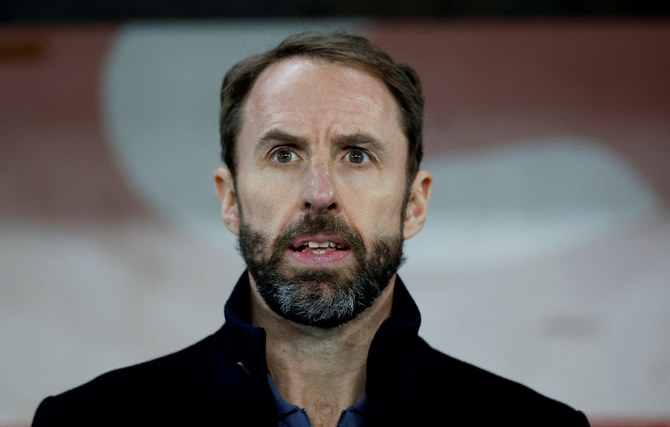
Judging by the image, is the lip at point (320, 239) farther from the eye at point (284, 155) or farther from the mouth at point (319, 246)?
the eye at point (284, 155)

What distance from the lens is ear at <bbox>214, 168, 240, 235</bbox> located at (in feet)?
5.15

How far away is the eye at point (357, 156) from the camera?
150 centimetres

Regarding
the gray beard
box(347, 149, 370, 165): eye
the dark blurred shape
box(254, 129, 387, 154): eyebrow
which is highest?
the dark blurred shape

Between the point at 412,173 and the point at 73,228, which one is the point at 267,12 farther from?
the point at 412,173

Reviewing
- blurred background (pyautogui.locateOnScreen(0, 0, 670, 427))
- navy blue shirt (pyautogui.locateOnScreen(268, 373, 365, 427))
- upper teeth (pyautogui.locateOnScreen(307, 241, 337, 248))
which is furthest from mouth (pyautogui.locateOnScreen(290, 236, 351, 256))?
blurred background (pyautogui.locateOnScreen(0, 0, 670, 427))

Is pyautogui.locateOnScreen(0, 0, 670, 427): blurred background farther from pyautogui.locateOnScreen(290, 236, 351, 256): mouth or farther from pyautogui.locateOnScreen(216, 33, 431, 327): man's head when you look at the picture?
pyautogui.locateOnScreen(290, 236, 351, 256): mouth

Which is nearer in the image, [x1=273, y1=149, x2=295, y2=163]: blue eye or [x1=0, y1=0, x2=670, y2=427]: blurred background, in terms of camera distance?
[x1=273, y1=149, x2=295, y2=163]: blue eye

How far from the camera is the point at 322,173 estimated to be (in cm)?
145

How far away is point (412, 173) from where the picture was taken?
160 cm

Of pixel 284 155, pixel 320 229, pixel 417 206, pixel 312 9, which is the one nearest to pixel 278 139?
pixel 284 155

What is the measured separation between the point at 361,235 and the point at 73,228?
3.93 ft

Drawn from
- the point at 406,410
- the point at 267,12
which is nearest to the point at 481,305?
the point at 267,12

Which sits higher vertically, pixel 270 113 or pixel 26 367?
pixel 270 113

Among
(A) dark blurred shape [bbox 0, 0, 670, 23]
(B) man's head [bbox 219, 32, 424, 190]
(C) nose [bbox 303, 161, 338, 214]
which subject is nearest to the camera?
(C) nose [bbox 303, 161, 338, 214]
